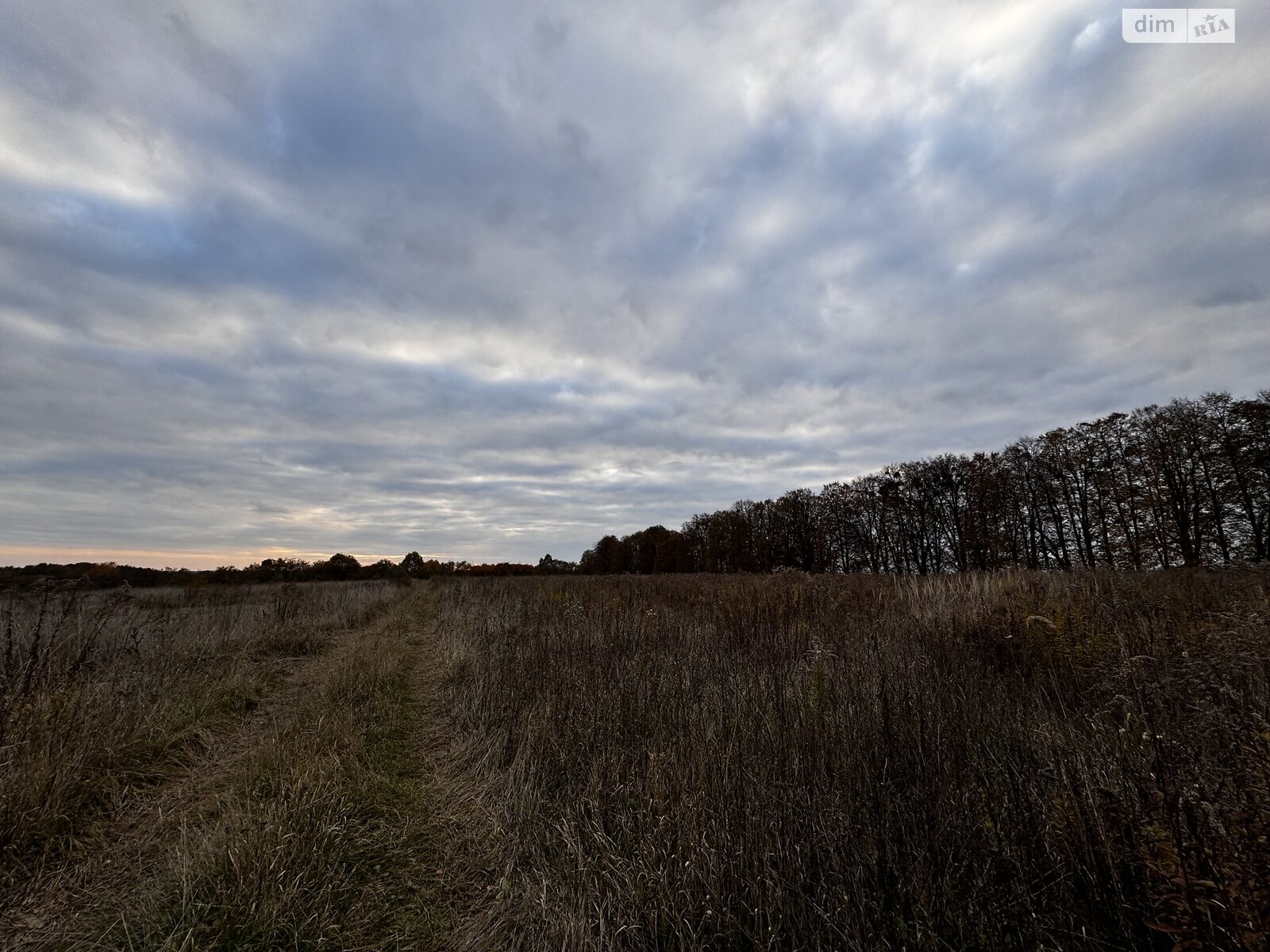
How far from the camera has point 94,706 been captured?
4.70 m

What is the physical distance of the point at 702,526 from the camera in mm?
64625

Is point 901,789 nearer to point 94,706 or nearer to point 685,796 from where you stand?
point 685,796

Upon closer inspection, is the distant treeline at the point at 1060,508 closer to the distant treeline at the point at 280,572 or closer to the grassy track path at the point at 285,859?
Result: the grassy track path at the point at 285,859

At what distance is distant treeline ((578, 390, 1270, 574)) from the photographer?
21.8 m

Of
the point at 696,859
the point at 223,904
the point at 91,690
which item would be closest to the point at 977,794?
the point at 696,859

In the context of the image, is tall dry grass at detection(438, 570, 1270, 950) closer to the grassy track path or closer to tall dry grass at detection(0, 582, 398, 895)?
the grassy track path

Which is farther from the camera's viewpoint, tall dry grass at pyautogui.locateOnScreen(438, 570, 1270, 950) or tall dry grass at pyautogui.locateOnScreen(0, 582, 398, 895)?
tall dry grass at pyautogui.locateOnScreen(0, 582, 398, 895)

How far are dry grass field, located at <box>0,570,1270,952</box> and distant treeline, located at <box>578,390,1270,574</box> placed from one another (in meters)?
7.96

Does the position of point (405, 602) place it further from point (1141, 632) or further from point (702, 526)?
point (702, 526)

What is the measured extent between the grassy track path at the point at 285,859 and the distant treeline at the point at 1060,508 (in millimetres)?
9853

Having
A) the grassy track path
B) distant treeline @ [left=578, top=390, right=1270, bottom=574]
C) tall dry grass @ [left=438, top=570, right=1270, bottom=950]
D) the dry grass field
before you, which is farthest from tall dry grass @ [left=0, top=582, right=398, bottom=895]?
distant treeline @ [left=578, top=390, right=1270, bottom=574]

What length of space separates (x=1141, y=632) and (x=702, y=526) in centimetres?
6016

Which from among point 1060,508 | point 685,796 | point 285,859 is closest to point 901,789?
point 685,796

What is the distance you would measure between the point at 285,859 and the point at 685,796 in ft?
7.34
